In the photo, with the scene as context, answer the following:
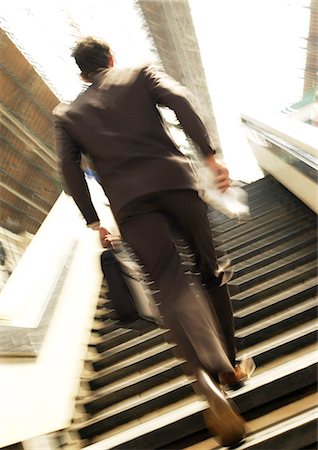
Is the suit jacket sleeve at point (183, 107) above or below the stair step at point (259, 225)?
above

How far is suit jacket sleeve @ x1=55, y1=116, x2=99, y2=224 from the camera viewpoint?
1640mm

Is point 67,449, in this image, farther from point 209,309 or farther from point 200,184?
point 200,184

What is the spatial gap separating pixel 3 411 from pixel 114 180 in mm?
913

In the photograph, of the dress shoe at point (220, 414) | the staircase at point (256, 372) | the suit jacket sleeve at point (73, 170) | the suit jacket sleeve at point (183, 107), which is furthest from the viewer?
the staircase at point (256, 372)

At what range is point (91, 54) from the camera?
5.47 feet

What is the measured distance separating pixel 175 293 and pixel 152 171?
39 centimetres

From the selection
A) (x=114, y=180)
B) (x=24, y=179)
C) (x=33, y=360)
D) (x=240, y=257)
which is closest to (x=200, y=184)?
(x=114, y=180)

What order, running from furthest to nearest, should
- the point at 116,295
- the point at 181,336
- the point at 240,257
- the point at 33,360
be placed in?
the point at 240,257
the point at 33,360
the point at 116,295
the point at 181,336

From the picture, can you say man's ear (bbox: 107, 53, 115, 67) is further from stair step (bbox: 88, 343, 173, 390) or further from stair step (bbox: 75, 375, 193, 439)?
stair step (bbox: 88, 343, 173, 390)

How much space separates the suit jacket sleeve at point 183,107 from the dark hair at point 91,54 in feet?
0.81

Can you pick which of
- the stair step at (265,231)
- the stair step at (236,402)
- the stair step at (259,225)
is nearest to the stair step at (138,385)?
the stair step at (236,402)

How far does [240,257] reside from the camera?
3.45 metres

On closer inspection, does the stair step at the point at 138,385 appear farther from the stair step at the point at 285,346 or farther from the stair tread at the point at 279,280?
the stair tread at the point at 279,280

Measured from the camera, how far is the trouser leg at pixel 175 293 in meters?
1.38
